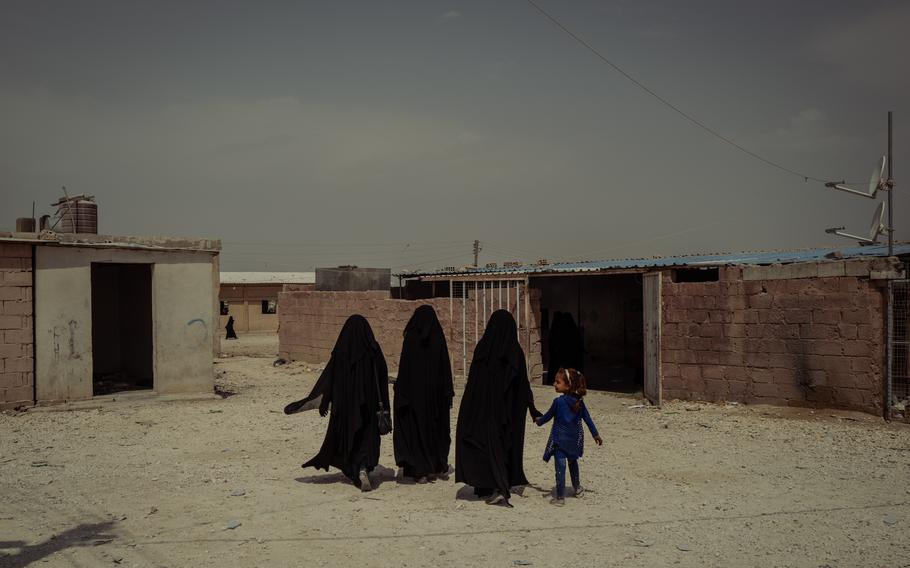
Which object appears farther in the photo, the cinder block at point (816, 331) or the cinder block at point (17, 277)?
the cinder block at point (17, 277)

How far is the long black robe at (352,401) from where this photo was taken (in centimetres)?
638

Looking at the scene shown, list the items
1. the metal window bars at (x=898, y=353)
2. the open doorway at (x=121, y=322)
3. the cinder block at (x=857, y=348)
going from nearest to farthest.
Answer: the metal window bars at (x=898, y=353), the cinder block at (x=857, y=348), the open doorway at (x=121, y=322)

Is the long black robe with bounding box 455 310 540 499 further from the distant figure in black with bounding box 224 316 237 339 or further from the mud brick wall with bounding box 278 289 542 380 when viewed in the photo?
the distant figure in black with bounding box 224 316 237 339

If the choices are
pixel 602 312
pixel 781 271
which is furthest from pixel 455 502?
pixel 602 312

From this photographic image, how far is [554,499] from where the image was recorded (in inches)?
229

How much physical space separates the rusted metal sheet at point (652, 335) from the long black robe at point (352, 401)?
19.4ft

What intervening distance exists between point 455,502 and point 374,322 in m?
10.8

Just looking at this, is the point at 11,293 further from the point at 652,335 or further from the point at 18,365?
the point at 652,335

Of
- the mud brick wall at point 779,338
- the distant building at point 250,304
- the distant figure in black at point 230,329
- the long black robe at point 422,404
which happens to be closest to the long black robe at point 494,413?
the long black robe at point 422,404

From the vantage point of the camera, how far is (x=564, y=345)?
14148 millimetres

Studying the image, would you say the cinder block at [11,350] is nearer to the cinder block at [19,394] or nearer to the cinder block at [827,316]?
the cinder block at [19,394]

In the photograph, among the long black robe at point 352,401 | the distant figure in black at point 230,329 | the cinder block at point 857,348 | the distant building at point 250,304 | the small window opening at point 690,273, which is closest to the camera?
the long black robe at point 352,401

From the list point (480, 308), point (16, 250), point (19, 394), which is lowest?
point (19, 394)

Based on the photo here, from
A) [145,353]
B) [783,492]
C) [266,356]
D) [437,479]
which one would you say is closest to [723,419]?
[783,492]
